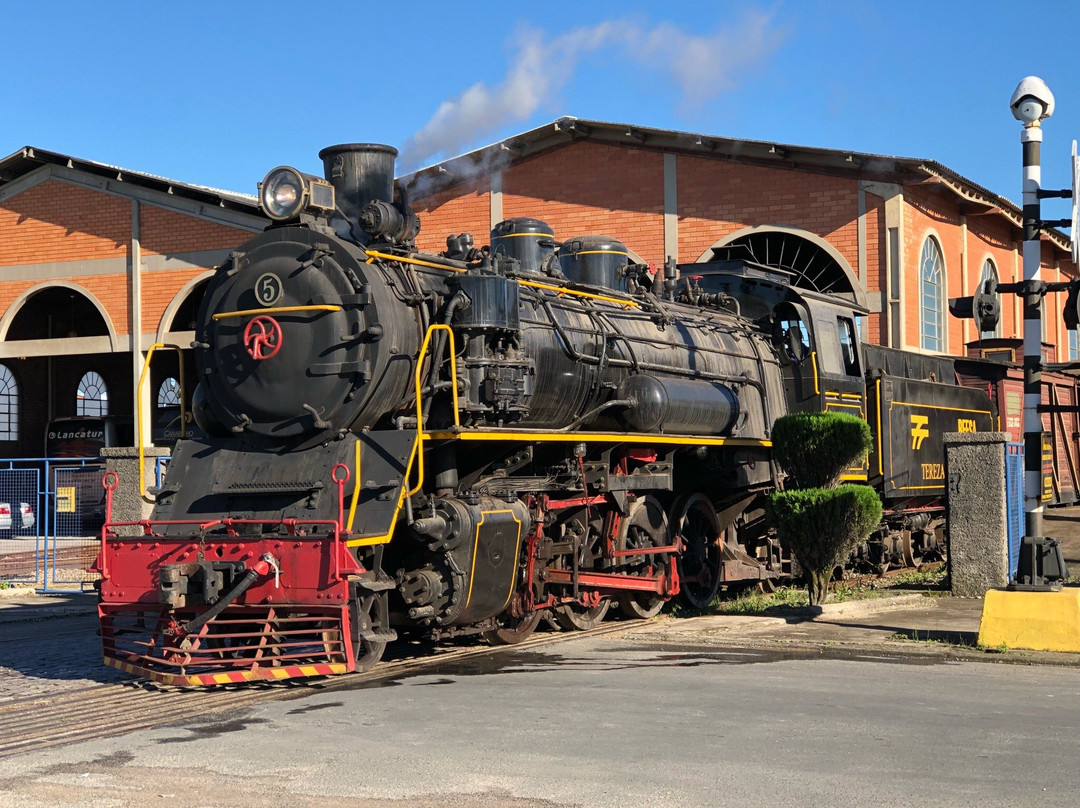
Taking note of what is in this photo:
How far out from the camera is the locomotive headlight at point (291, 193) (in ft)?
30.9

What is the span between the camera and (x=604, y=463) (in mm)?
11133

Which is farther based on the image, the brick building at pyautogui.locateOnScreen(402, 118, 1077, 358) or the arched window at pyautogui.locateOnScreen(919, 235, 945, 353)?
the arched window at pyautogui.locateOnScreen(919, 235, 945, 353)

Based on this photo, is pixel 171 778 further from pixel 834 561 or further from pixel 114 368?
pixel 114 368

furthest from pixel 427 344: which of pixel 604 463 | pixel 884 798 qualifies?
pixel 884 798

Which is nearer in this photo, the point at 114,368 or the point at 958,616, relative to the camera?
the point at 958,616

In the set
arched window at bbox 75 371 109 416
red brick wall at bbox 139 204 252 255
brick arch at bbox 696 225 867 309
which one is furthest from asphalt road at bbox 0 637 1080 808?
arched window at bbox 75 371 109 416

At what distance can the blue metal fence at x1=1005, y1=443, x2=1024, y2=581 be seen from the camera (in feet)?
44.5

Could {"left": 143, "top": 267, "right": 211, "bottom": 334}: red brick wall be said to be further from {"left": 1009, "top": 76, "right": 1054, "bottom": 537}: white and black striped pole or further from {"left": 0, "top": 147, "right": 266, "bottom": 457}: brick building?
{"left": 1009, "top": 76, "right": 1054, "bottom": 537}: white and black striped pole

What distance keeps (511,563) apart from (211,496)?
92.8 inches

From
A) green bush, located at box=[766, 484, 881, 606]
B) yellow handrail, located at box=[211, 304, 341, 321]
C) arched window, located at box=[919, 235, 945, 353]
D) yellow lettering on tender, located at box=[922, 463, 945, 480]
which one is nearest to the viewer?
yellow handrail, located at box=[211, 304, 341, 321]

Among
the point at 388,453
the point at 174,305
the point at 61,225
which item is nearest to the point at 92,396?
the point at 61,225

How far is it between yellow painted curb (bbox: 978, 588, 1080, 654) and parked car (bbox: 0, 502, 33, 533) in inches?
694

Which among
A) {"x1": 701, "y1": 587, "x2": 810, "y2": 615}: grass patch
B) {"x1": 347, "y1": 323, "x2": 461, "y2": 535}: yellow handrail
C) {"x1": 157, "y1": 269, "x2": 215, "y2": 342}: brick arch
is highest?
{"x1": 157, "y1": 269, "x2": 215, "y2": 342}: brick arch

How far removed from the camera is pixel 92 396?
112 feet
